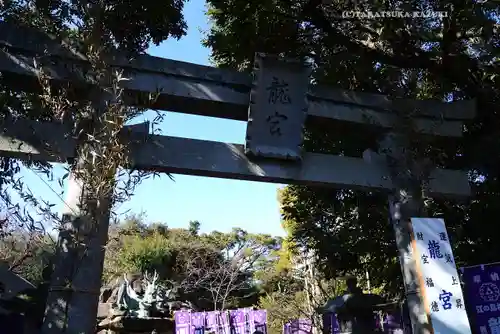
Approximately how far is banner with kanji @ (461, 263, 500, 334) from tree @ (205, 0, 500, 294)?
0.90m

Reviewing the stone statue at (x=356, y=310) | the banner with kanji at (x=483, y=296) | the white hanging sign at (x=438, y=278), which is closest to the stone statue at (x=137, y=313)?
the stone statue at (x=356, y=310)

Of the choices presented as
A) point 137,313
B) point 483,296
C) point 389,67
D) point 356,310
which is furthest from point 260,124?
point 137,313

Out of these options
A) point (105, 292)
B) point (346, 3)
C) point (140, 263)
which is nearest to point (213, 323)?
point (105, 292)

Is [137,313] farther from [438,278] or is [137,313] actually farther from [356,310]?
[438,278]

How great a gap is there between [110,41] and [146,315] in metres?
6.62

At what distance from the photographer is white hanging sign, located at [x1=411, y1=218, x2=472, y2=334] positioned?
422cm

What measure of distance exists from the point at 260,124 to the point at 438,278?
2342 millimetres

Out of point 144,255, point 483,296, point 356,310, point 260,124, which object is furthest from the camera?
point 144,255

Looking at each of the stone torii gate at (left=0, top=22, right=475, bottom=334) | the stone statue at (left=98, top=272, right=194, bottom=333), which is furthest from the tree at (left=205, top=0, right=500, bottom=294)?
the stone statue at (left=98, top=272, right=194, bottom=333)

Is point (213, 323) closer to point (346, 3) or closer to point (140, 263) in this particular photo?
point (140, 263)

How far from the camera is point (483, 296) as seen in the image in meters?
5.18

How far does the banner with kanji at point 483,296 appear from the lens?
505 cm

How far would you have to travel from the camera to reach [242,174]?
457cm

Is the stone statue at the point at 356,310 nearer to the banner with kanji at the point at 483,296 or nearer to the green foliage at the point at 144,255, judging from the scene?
the banner with kanji at the point at 483,296
